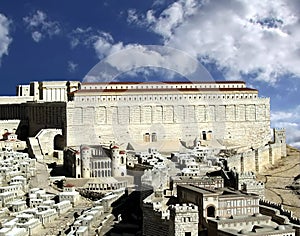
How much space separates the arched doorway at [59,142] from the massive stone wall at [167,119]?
1.13m

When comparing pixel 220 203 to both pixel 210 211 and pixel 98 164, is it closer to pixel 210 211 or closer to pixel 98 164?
pixel 210 211

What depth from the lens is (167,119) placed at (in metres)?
49.7

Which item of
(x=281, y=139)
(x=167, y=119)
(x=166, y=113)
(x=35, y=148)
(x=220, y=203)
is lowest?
(x=220, y=203)

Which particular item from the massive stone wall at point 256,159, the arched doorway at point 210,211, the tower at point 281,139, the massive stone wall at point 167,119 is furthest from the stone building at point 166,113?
the arched doorway at point 210,211

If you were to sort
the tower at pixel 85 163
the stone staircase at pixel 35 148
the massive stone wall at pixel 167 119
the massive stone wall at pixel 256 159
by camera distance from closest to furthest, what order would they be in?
the tower at pixel 85 163, the massive stone wall at pixel 256 159, the stone staircase at pixel 35 148, the massive stone wall at pixel 167 119

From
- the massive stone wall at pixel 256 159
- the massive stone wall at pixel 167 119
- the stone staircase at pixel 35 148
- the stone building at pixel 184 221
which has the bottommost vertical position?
the stone building at pixel 184 221

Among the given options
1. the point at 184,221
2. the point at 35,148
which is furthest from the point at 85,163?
the point at 184,221

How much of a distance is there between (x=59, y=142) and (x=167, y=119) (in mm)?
10326

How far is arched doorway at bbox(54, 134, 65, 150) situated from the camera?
48062 millimetres

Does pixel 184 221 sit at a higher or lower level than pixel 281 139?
lower

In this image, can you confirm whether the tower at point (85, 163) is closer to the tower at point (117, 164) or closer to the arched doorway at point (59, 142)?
the tower at point (117, 164)

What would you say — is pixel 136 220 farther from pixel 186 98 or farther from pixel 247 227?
pixel 186 98

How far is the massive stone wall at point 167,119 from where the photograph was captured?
157ft

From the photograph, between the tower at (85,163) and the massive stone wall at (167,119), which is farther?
the massive stone wall at (167,119)
